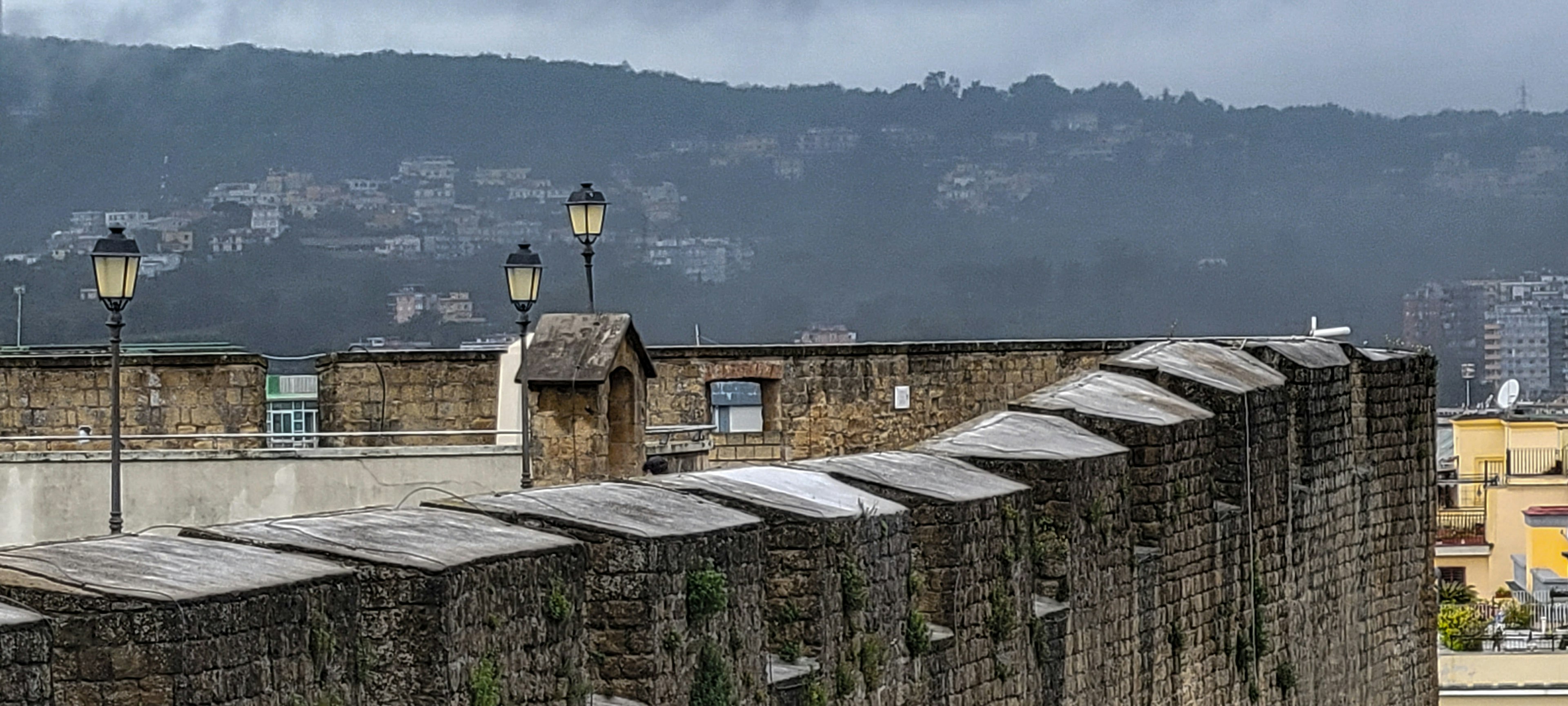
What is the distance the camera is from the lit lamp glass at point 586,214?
18.6 m

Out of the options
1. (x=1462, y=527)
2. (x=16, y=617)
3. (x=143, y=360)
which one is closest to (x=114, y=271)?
(x=143, y=360)

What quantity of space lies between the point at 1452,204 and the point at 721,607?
12408 cm

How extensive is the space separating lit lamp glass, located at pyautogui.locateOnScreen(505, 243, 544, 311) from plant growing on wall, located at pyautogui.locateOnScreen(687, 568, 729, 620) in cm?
928

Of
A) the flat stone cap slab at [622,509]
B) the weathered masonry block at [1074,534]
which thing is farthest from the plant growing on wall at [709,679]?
the weathered masonry block at [1074,534]

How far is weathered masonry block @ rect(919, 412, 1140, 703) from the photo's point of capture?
11.1 metres

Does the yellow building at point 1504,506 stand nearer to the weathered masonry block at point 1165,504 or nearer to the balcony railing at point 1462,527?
the balcony railing at point 1462,527

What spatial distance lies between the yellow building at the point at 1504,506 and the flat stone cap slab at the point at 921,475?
32650 mm

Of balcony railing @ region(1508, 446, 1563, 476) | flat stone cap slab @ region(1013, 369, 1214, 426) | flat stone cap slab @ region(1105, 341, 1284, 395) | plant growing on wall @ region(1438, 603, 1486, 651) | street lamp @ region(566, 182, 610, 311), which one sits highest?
street lamp @ region(566, 182, 610, 311)

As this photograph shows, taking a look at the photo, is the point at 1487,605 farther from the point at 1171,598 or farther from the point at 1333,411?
the point at 1171,598

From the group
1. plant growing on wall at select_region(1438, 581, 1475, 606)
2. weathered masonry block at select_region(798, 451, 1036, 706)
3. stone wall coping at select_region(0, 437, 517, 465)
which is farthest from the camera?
plant growing on wall at select_region(1438, 581, 1475, 606)

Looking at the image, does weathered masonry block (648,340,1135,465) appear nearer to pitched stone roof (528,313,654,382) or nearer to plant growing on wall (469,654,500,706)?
pitched stone roof (528,313,654,382)

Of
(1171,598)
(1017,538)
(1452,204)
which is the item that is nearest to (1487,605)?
(1171,598)

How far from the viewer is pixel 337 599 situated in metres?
5.80

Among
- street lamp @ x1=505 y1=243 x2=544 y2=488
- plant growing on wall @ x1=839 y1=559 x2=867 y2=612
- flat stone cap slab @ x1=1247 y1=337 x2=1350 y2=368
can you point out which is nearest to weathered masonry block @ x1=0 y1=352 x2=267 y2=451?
street lamp @ x1=505 y1=243 x2=544 y2=488
